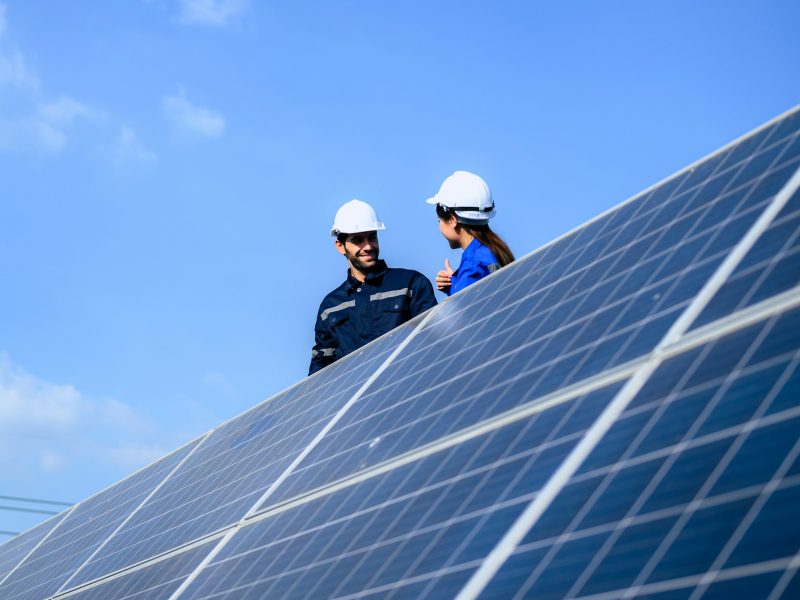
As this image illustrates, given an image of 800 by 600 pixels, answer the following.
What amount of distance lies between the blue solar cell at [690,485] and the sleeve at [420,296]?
21.6ft

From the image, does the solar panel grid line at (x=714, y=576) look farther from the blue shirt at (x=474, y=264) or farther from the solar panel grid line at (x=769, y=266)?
the blue shirt at (x=474, y=264)

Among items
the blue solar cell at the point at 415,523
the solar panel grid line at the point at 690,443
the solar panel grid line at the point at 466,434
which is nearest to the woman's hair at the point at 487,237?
the solar panel grid line at the point at 466,434

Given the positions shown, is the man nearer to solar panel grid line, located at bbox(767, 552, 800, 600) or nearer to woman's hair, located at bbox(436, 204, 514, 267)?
woman's hair, located at bbox(436, 204, 514, 267)

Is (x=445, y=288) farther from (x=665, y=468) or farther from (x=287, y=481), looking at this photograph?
(x=665, y=468)

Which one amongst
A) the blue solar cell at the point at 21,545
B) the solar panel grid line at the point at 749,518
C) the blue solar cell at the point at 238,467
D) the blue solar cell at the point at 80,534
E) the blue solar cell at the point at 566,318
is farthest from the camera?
the blue solar cell at the point at 21,545

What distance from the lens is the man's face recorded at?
11930 millimetres

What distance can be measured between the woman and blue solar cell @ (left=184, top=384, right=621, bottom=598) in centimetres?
376

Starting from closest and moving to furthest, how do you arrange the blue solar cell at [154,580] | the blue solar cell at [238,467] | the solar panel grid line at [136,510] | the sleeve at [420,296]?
the blue solar cell at [154,580] → the blue solar cell at [238,467] → the solar panel grid line at [136,510] → the sleeve at [420,296]

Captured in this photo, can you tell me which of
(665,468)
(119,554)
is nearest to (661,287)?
(665,468)

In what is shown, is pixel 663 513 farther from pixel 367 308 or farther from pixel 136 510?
pixel 136 510

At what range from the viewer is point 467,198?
10.8 m

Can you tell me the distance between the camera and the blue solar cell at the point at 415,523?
16.7ft

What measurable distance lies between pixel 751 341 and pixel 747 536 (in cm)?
135

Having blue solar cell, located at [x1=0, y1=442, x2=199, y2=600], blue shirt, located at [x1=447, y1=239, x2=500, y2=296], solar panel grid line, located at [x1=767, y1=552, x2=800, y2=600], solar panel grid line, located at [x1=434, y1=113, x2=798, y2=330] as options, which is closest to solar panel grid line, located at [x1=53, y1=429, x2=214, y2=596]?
blue solar cell, located at [x1=0, y1=442, x2=199, y2=600]
